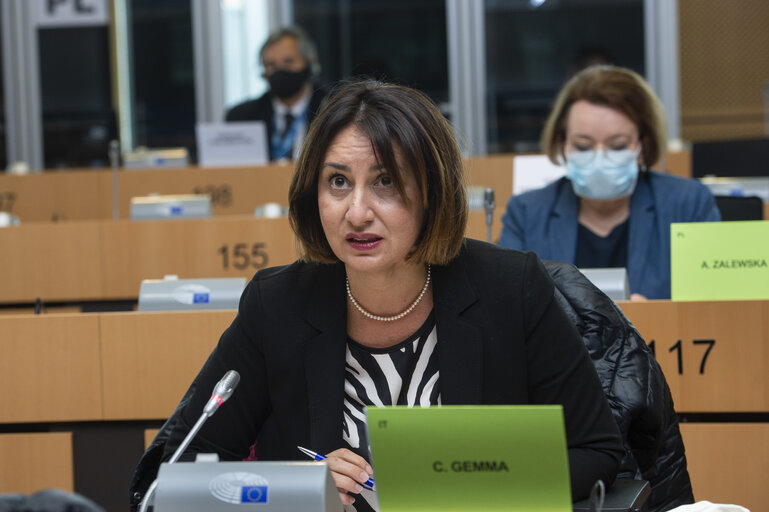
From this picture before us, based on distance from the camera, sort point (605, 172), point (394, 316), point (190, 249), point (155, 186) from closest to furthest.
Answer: point (394, 316)
point (605, 172)
point (190, 249)
point (155, 186)

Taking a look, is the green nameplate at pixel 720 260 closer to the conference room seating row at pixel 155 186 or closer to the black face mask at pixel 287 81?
the conference room seating row at pixel 155 186

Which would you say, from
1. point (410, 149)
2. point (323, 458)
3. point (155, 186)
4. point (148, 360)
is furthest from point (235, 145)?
point (323, 458)

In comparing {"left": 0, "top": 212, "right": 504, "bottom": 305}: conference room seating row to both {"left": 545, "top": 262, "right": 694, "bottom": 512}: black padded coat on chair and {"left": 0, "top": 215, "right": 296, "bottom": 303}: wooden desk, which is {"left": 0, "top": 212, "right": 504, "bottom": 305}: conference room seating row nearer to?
{"left": 0, "top": 215, "right": 296, "bottom": 303}: wooden desk

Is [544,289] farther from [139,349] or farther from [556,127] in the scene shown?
[556,127]

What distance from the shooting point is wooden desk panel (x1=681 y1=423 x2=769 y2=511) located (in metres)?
2.49

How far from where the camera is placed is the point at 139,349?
2650 mm

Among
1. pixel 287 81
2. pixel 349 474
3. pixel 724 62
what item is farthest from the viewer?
pixel 724 62

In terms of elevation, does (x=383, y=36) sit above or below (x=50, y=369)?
above

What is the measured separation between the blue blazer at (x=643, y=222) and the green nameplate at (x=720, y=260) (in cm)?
60

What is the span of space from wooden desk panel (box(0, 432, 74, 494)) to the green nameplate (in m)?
1.61

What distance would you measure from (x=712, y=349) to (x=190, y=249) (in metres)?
2.33

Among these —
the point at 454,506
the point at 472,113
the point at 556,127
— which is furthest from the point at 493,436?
the point at 472,113

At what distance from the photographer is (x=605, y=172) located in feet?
10.5

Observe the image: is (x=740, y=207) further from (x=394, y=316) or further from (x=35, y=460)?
(x=35, y=460)
